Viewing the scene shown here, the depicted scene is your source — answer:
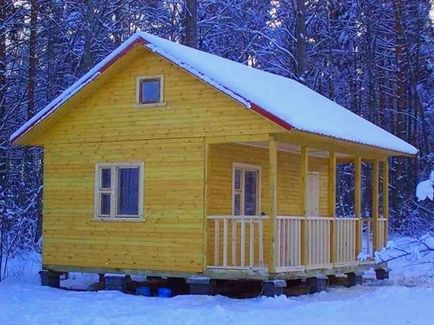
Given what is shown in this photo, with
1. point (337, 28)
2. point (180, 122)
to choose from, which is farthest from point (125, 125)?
point (337, 28)

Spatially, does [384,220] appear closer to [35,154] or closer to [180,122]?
[180,122]

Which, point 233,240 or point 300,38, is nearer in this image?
point 233,240

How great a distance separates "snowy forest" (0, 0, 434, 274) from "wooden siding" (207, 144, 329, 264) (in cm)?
858

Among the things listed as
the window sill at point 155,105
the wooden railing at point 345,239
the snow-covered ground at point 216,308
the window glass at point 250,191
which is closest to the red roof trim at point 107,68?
the window sill at point 155,105

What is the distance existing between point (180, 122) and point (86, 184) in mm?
2931

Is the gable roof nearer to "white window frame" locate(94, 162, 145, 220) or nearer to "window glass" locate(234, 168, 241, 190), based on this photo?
"white window frame" locate(94, 162, 145, 220)

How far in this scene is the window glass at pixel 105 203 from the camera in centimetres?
1800

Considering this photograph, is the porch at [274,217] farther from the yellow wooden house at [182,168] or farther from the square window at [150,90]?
the square window at [150,90]

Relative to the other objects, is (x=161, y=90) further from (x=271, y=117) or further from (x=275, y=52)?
(x=275, y=52)

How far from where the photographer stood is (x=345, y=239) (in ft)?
61.8

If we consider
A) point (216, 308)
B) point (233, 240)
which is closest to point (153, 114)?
point (233, 240)

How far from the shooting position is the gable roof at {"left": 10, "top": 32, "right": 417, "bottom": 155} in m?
15.6

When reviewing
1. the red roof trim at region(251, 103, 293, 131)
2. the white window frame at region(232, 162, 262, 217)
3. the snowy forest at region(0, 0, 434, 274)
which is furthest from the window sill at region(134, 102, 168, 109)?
the snowy forest at region(0, 0, 434, 274)

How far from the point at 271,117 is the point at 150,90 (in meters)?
3.70
